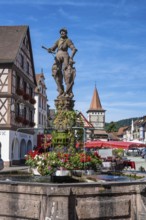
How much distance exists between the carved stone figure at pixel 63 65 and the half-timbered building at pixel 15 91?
19.1 meters

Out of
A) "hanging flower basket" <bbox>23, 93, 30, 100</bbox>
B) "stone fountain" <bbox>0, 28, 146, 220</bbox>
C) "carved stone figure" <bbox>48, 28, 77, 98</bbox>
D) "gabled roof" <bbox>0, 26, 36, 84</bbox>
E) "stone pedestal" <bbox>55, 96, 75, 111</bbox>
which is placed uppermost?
"gabled roof" <bbox>0, 26, 36, 84</bbox>

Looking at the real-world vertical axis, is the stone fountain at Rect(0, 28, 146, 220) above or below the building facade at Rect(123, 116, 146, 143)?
below

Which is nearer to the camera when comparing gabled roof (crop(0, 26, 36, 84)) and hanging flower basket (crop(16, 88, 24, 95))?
gabled roof (crop(0, 26, 36, 84))

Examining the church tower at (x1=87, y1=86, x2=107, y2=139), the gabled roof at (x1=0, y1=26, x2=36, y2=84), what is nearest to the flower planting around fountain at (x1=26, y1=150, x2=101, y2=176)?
the gabled roof at (x1=0, y1=26, x2=36, y2=84)

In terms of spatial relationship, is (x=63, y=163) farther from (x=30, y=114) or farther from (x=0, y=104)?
(x=30, y=114)

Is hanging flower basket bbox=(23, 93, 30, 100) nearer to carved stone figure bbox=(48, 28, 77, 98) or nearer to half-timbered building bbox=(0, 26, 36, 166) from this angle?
half-timbered building bbox=(0, 26, 36, 166)

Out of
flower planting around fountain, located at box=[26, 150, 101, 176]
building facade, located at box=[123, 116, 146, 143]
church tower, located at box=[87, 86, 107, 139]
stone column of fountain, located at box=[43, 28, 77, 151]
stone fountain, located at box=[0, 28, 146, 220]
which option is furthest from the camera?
church tower, located at box=[87, 86, 107, 139]

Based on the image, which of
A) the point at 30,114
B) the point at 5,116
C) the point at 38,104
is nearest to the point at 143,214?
the point at 5,116

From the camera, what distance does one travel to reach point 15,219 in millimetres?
6613

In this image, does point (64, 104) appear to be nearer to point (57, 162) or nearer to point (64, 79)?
point (64, 79)

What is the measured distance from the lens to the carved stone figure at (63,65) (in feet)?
36.2

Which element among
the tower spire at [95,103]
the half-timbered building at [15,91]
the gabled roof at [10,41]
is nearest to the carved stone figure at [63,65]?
the half-timbered building at [15,91]

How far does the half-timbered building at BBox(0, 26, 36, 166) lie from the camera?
31.9m

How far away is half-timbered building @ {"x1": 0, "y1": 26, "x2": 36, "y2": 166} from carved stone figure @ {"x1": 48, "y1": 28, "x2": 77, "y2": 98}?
19136mm
